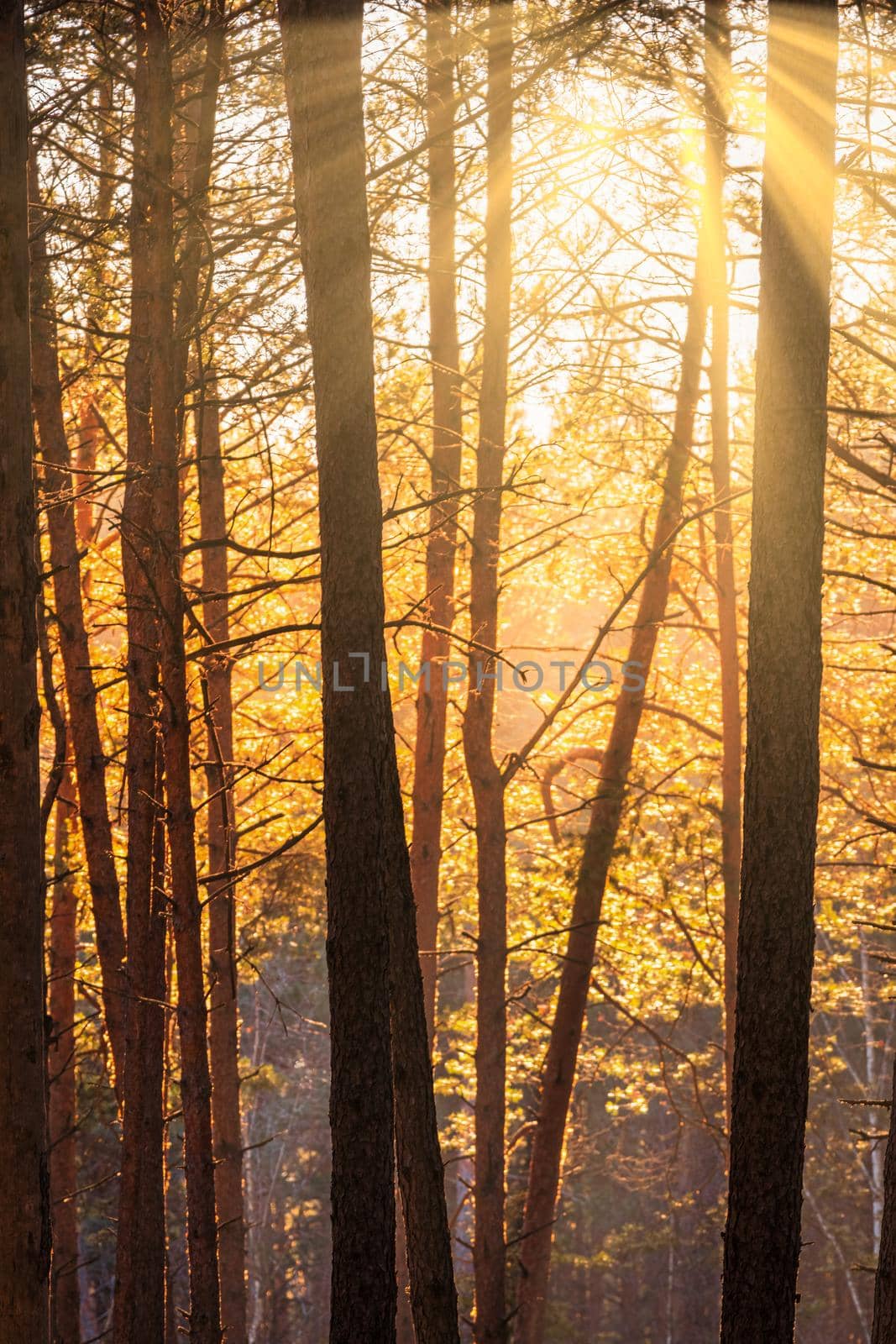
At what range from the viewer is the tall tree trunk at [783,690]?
512 centimetres

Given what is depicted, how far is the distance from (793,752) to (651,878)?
996cm

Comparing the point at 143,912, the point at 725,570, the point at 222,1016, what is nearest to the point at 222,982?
the point at 222,1016

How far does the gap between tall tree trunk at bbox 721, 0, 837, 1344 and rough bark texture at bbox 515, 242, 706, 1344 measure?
18.3ft

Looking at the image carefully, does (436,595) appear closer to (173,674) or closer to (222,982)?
(222,982)

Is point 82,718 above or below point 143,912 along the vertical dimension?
above

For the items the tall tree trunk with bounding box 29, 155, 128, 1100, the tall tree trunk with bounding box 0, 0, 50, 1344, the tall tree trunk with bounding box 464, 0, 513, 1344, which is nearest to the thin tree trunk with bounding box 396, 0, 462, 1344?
the tall tree trunk with bounding box 464, 0, 513, 1344

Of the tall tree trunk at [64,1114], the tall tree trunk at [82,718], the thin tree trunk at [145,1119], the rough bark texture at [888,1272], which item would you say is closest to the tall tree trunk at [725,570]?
the rough bark texture at [888,1272]

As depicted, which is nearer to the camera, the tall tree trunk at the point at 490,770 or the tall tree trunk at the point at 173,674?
the tall tree trunk at the point at 173,674

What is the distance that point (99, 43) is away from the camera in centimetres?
757

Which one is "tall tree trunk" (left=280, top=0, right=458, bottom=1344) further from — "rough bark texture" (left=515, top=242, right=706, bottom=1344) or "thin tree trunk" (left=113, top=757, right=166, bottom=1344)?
"rough bark texture" (left=515, top=242, right=706, bottom=1344)

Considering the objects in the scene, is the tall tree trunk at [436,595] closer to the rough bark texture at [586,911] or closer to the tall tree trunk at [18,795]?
the rough bark texture at [586,911]

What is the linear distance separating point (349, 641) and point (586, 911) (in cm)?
682

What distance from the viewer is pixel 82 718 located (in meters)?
9.33

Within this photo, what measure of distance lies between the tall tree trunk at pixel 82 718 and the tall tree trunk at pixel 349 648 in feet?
13.5
